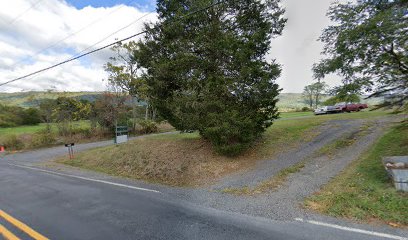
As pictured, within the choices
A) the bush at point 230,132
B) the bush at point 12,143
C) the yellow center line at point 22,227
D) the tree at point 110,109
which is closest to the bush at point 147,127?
the tree at point 110,109

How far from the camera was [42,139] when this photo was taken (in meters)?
22.9

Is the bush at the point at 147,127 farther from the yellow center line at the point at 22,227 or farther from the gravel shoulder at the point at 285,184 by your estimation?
the yellow center line at the point at 22,227

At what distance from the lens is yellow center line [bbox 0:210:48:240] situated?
4.36 metres

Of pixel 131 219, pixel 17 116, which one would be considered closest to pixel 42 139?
pixel 131 219

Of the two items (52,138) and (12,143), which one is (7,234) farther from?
(12,143)

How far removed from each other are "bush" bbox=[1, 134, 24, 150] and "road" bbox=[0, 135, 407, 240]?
19.4 meters

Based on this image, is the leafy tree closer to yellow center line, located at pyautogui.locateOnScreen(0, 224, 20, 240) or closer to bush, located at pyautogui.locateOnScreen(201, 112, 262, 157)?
bush, located at pyautogui.locateOnScreen(201, 112, 262, 157)

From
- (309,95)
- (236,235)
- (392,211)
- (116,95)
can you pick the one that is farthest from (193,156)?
(309,95)

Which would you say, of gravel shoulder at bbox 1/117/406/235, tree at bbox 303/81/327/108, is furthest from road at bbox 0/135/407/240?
tree at bbox 303/81/327/108

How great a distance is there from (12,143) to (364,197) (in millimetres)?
28359

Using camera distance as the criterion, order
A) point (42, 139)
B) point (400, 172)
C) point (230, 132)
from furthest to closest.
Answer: point (42, 139) < point (230, 132) < point (400, 172)

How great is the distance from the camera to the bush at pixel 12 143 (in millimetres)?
23156

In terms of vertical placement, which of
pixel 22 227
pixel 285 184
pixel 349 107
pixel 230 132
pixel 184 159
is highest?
pixel 349 107

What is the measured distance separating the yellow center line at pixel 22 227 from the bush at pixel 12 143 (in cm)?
2164
